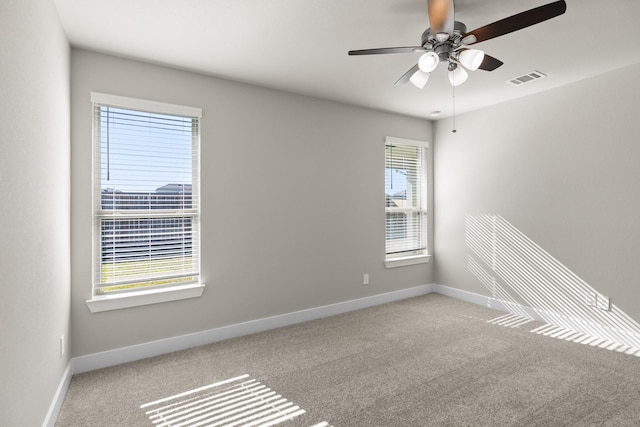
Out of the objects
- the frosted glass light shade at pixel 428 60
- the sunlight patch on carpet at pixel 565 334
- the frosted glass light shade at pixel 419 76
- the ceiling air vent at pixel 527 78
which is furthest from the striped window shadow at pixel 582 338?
the frosted glass light shade at pixel 428 60

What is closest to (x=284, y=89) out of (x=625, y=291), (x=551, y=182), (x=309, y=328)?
(x=309, y=328)

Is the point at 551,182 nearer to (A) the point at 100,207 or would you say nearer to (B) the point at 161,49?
(B) the point at 161,49

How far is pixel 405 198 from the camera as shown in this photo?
5023 mm

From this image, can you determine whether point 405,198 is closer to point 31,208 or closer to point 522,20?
point 522,20

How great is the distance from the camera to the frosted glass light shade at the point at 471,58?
7.06ft

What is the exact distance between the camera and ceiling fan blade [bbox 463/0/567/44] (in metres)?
1.66

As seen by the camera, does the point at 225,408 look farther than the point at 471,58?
Yes

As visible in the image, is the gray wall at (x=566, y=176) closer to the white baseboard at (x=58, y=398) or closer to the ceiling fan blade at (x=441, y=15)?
the ceiling fan blade at (x=441, y=15)

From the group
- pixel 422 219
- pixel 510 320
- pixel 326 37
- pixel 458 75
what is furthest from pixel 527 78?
pixel 510 320

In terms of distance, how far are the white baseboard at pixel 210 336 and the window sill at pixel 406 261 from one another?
1.28 feet

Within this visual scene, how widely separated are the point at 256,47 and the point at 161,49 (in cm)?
77

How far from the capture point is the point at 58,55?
234cm

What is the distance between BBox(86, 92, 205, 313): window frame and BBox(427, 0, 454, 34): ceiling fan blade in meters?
2.21

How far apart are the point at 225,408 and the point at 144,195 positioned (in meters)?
1.89
